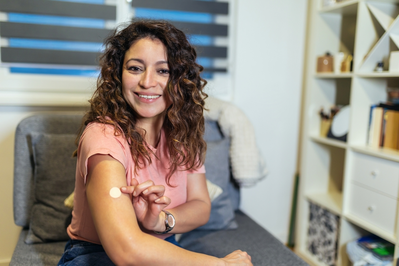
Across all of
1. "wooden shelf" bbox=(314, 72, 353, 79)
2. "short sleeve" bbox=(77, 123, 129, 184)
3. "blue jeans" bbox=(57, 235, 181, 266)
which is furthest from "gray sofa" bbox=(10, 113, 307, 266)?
"wooden shelf" bbox=(314, 72, 353, 79)

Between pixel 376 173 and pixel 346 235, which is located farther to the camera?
pixel 346 235

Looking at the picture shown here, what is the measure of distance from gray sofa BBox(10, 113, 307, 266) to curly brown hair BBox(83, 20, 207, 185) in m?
0.49

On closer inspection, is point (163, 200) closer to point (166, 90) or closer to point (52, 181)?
point (166, 90)

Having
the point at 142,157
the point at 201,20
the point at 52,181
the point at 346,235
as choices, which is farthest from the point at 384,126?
the point at 52,181

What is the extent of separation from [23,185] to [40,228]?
0.23 m

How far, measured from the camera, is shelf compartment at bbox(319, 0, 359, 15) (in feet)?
5.97

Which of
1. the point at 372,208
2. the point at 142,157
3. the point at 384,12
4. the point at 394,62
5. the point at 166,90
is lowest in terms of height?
the point at 372,208

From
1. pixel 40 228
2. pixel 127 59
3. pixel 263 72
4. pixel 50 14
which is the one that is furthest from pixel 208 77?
pixel 40 228

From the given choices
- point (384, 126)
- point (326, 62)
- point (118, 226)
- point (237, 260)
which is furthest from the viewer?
point (326, 62)

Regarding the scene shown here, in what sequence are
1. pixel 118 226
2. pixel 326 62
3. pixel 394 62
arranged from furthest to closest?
pixel 326 62 < pixel 394 62 < pixel 118 226

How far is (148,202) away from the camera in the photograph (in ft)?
3.09

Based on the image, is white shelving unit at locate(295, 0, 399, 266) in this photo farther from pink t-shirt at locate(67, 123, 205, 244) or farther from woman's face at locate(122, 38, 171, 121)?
woman's face at locate(122, 38, 171, 121)

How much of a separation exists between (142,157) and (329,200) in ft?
4.73

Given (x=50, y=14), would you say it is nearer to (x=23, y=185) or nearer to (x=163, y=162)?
(x=23, y=185)
